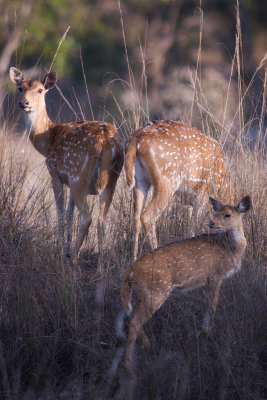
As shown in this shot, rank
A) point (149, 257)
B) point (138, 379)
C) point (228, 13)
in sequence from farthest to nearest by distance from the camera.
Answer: point (228, 13) < point (149, 257) < point (138, 379)

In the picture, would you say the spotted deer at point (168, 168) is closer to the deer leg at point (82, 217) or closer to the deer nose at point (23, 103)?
the deer leg at point (82, 217)

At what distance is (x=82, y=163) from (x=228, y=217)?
1.67m

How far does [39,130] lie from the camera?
661 centimetres

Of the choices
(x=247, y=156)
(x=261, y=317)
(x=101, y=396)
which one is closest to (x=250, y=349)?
(x=261, y=317)

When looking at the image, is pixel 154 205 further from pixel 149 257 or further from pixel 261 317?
pixel 261 317

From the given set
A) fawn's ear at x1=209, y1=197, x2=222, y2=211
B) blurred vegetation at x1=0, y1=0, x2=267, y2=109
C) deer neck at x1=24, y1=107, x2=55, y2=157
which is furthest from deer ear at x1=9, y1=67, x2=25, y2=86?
blurred vegetation at x1=0, y1=0, x2=267, y2=109

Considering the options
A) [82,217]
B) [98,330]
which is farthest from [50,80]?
[98,330]

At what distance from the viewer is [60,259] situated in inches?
192

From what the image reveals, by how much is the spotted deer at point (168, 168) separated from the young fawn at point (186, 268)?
609 millimetres

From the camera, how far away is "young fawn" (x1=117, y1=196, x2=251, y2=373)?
3920 millimetres

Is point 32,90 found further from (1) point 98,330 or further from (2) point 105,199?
(1) point 98,330

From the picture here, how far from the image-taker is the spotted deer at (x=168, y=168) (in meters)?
5.56

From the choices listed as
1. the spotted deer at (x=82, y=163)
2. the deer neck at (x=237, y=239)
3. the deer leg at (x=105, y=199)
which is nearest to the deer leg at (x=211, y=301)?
the deer neck at (x=237, y=239)

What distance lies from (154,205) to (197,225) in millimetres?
472
